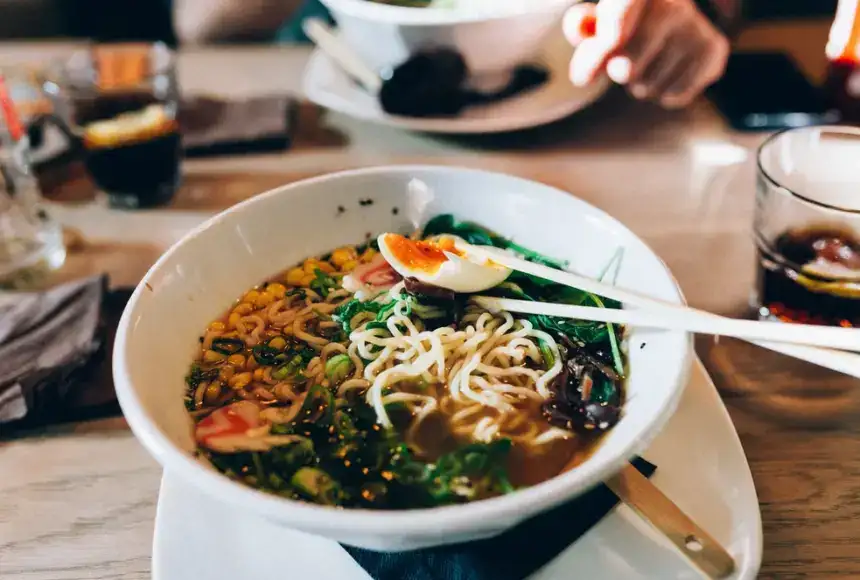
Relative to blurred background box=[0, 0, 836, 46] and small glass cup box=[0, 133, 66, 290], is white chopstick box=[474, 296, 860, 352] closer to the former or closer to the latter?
small glass cup box=[0, 133, 66, 290]

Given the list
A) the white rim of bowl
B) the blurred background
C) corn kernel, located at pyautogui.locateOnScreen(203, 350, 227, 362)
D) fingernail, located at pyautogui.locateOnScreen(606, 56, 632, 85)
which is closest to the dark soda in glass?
the white rim of bowl

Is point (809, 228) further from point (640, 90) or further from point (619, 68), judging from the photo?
point (640, 90)

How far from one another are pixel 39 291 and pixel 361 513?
106 cm

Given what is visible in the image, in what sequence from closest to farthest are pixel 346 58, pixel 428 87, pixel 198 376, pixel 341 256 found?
1. pixel 198 376
2. pixel 341 256
3. pixel 428 87
4. pixel 346 58

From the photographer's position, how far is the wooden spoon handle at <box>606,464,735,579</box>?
0.80m

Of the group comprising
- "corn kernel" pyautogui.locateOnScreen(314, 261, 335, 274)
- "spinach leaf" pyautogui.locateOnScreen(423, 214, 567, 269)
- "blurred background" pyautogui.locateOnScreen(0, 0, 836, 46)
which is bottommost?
"blurred background" pyautogui.locateOnScreen(0, 0, 836, 46)

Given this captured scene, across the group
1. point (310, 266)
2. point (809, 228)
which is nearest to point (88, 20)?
point (310, 266)

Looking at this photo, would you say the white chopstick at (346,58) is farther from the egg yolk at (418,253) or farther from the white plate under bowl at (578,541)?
the white plate under bowl at (578,541)

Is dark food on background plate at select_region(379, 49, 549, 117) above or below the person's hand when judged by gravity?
below

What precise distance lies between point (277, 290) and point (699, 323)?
26.8 inches

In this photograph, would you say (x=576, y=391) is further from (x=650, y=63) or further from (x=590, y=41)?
(x=650, y=63)

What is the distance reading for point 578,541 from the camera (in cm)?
86

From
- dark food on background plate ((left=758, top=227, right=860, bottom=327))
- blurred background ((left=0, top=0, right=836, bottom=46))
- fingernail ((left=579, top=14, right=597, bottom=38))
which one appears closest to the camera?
dark food on background plate ((left=758, top=227, right=860, bottom=327))

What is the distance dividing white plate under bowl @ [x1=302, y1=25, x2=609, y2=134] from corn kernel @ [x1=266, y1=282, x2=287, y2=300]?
2.48 ft
